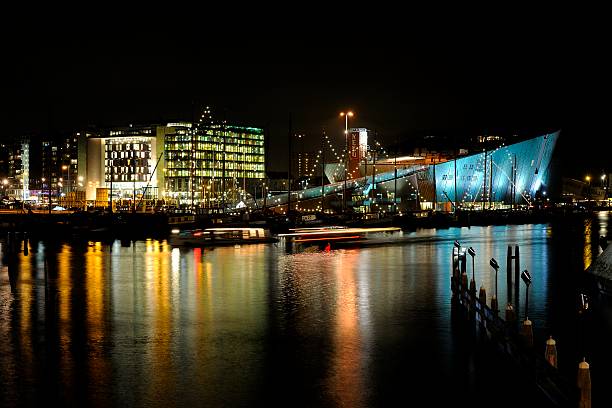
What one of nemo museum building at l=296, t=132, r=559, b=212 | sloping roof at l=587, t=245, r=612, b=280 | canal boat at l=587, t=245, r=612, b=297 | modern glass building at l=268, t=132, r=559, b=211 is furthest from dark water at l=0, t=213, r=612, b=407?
modern glass building at l=268, t=132, r=559, b=211

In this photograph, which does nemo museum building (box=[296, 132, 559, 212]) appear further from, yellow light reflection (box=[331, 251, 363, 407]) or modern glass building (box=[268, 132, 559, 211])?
yellow light reflection (box=[331, 251, 363, 407])

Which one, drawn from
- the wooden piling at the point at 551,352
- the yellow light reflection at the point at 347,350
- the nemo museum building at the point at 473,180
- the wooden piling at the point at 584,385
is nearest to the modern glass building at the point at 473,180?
the nemo museum building at the point at 473,180

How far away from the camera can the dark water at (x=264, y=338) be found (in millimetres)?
12914

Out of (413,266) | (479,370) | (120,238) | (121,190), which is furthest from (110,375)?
(121,190)

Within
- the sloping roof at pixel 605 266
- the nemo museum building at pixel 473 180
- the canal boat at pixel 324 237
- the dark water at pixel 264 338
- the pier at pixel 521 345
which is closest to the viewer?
the pier at pixel 521 345

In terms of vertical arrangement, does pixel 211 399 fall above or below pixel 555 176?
below

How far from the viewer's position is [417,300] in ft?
78.8

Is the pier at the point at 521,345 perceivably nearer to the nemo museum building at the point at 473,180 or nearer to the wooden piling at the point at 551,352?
the wooden piling at the point at 551,352

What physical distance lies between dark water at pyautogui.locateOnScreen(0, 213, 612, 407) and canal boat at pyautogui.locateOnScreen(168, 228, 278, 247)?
15359mm

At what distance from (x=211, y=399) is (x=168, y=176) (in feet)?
620

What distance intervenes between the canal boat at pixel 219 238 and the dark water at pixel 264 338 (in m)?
15.4

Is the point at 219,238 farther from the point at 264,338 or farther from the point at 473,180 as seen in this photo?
the point at 473,180

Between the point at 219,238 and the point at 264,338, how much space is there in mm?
33228

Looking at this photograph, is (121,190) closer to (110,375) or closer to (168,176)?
(168,176)
